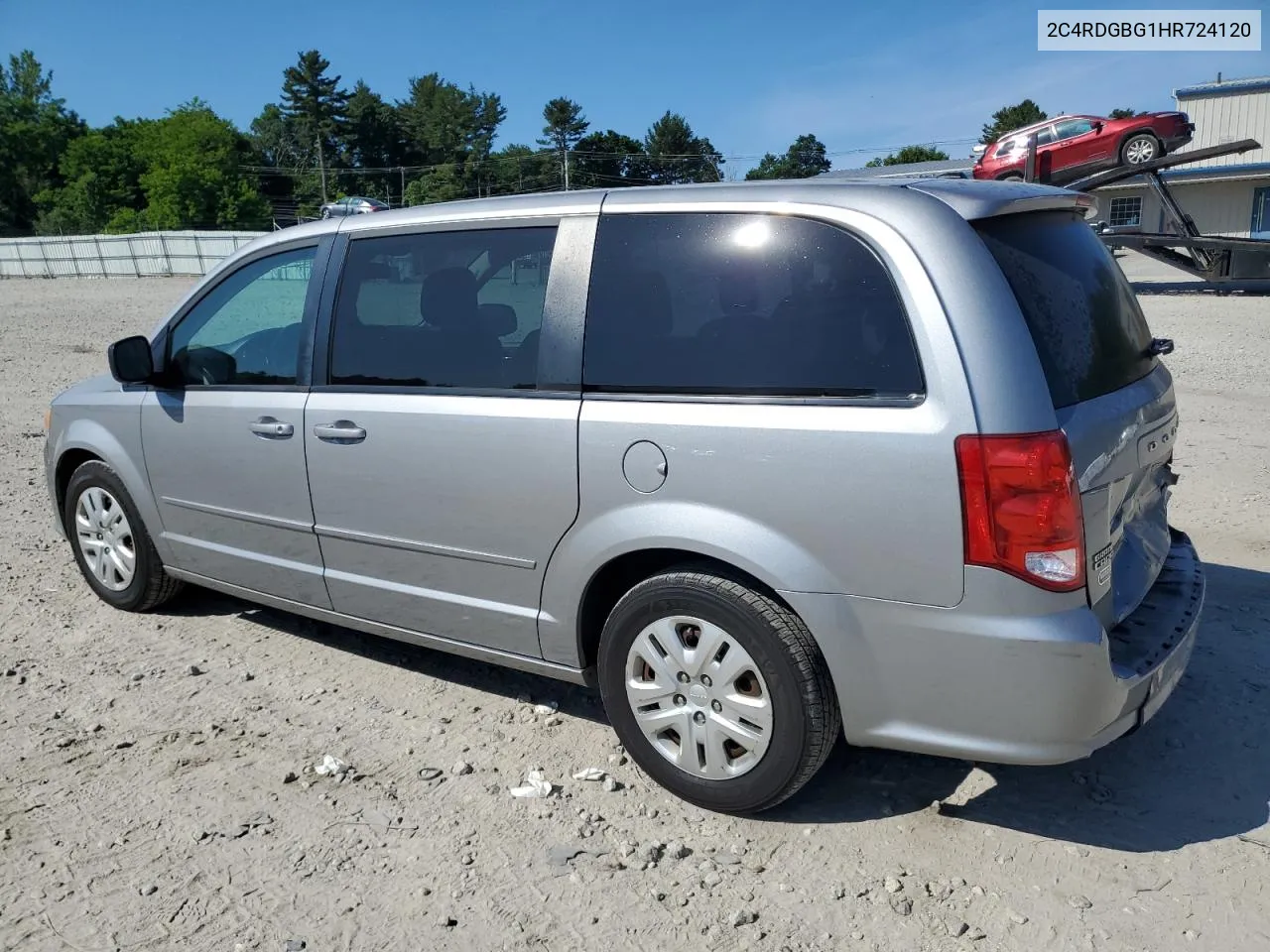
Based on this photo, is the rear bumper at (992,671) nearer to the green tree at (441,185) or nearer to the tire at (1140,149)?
the tire at (1140,149)

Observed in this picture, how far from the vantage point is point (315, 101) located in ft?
326

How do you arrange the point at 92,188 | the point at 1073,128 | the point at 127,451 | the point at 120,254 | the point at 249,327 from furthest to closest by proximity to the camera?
the point at 92,188
the point at 120,254
the point at 1073,128
the point at 127,451
the point at 249,327

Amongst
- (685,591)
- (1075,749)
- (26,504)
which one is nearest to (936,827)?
(1075,749)

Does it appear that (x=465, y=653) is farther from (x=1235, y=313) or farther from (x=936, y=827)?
(x=1235, y=313)

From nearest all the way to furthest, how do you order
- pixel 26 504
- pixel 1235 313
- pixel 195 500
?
pixel 195 500, pixel 26 504, pixel 1235 313

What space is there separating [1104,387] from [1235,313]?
54.8 ft

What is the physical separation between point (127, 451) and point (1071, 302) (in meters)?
4.02

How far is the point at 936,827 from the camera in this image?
10.1 feet

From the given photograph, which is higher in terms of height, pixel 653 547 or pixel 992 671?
pixel 653 547

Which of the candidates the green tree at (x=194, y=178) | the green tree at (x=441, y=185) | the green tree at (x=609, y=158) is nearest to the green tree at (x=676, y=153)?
the green tree at (x=609, y=158)

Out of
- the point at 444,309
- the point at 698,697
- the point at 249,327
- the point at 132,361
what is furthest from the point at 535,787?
the point at 132,361

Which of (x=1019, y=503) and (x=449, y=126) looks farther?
(x=449, y=126)

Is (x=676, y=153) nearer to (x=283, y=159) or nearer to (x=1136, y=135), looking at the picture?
(x=283, y=159)

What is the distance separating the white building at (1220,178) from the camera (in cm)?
3294
